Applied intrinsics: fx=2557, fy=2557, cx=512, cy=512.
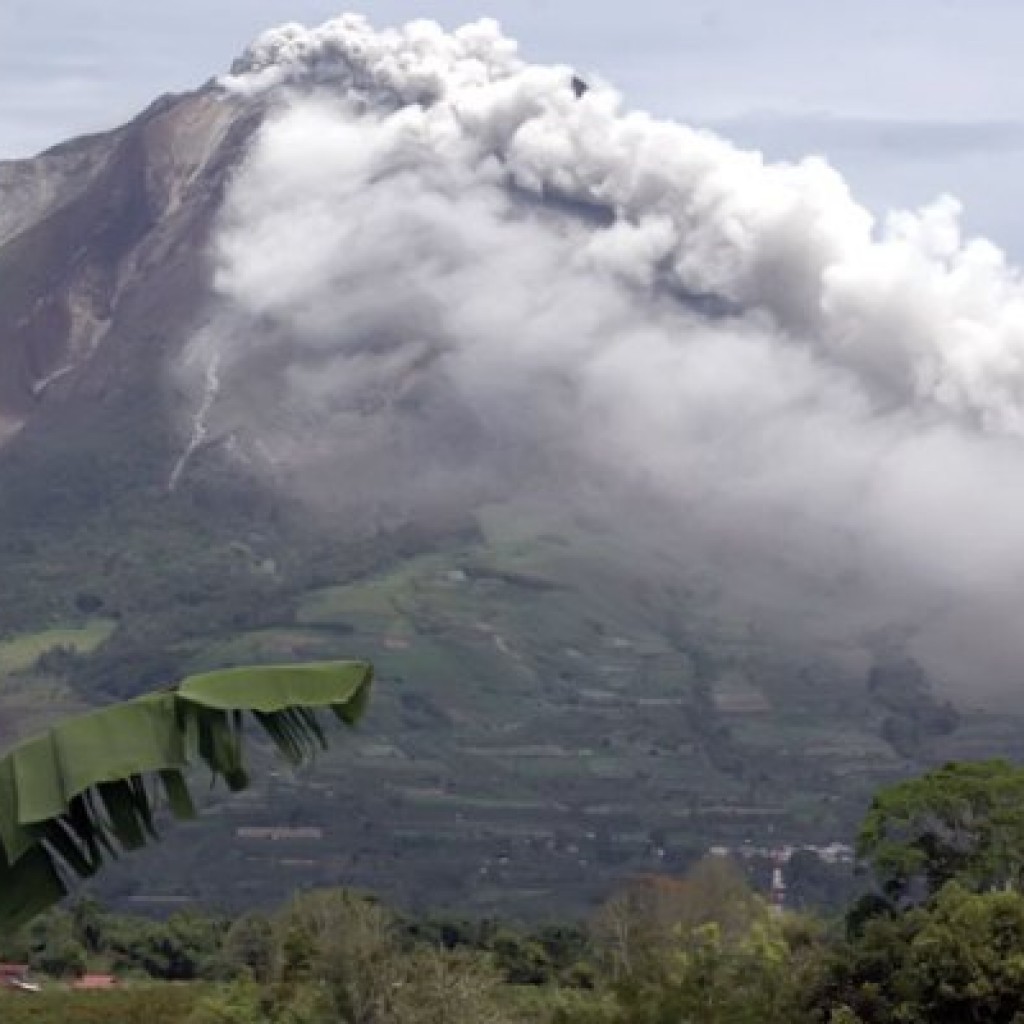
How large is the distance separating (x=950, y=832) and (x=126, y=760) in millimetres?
29637

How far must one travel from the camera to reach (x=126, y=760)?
6.24 m

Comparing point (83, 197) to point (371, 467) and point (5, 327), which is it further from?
point (371, 467)

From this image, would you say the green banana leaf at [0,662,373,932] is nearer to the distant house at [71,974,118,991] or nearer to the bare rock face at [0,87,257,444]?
the distant house at [71,974,118,991]

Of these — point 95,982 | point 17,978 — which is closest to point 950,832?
point 95,982

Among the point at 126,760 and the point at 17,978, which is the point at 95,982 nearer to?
the point at 17,978

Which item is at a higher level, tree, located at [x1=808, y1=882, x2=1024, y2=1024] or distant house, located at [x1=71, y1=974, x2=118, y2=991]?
tree, located at [x1=808, y1=882, x2=1024, y2=1024]

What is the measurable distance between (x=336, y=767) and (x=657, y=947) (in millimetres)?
82613

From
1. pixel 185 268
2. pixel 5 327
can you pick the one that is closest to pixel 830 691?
pixel 185 268

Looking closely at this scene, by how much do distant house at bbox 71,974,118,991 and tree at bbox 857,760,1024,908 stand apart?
13.2 metres

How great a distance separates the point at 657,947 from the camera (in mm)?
37281

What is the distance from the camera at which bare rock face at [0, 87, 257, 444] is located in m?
181

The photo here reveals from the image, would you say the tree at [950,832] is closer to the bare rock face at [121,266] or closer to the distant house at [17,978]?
the distant house at [17,978]

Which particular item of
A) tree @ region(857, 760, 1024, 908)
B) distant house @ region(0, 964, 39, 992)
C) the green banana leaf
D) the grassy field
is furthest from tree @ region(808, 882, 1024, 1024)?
the grassy field

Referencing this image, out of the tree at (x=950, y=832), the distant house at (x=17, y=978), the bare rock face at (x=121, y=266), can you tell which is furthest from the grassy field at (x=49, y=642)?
the tree at (x=950, y=832)
